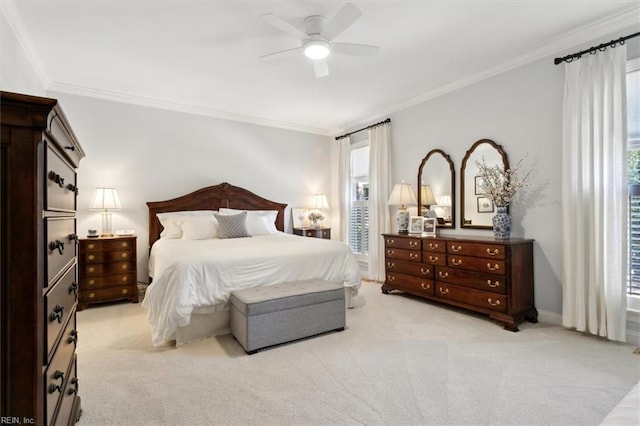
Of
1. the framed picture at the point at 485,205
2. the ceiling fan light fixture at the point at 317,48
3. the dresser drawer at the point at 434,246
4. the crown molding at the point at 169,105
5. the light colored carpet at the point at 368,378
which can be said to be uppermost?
the crown molding at the point at 169,105

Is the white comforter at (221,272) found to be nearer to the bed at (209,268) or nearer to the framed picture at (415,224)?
the bed at (209,268)

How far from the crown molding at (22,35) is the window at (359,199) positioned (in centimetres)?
436

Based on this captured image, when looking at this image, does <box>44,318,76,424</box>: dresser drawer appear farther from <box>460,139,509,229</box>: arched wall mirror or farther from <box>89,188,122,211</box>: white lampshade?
<box>460,139,509,229</box>: arched wall mirror

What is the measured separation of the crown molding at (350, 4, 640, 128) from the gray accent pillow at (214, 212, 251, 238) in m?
3.12

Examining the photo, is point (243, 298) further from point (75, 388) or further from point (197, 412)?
point (75, 388)

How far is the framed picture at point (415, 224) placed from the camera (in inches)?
171

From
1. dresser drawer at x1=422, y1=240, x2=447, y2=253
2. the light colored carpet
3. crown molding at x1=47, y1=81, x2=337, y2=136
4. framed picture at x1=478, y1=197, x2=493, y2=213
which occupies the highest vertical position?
crown molding at x1=47, y1=81, x2=337, y2=136

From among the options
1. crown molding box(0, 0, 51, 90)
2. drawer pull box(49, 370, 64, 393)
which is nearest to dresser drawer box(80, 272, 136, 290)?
crown molding box(0, 0, 51, 90)

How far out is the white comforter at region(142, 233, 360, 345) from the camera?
2697 mm

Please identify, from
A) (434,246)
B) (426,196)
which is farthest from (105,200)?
(426,196)

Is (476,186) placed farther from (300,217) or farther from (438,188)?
(300,217)

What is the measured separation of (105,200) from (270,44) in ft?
9.26

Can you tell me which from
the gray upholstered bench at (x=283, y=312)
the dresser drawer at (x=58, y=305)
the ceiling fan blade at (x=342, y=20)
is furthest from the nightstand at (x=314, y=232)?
the dresser drawer at (x=58, y=305)

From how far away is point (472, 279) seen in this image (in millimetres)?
3418
